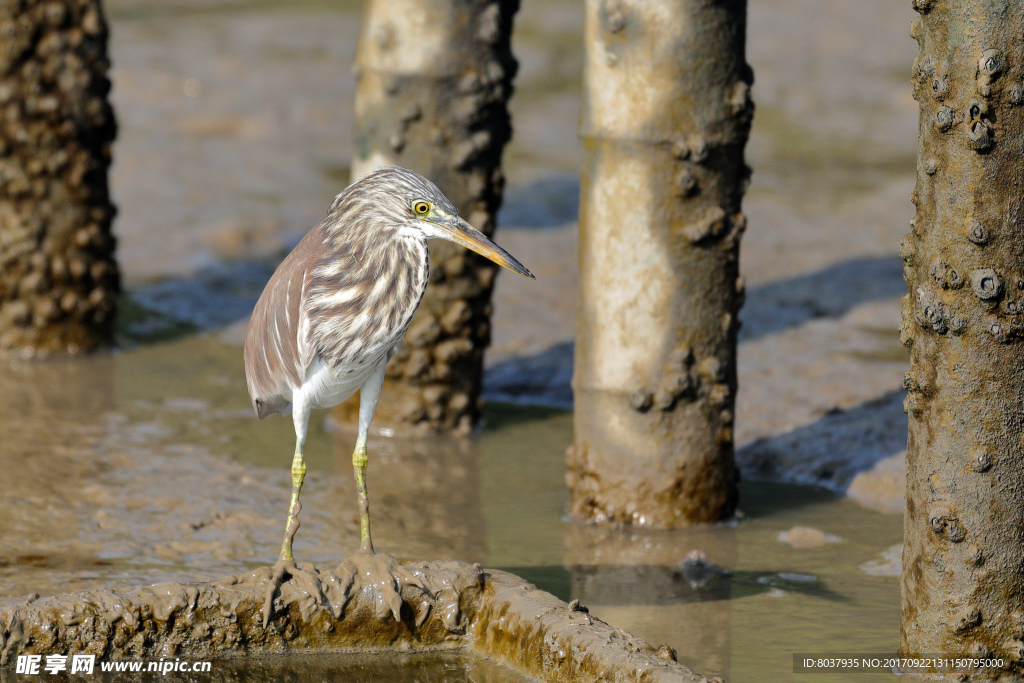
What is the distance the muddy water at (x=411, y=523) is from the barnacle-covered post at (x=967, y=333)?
0.51m

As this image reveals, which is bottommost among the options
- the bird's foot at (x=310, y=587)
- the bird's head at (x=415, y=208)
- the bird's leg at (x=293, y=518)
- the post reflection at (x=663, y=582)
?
the post reflection at (x=663, y=582)

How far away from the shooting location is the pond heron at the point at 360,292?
4.09m

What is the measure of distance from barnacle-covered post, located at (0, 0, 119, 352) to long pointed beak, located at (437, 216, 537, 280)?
3.98 metres

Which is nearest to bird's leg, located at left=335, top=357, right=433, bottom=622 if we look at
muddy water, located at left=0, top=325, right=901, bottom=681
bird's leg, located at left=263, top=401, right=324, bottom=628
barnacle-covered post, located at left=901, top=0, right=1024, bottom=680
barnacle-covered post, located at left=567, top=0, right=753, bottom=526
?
bird's leg, located at left=263, top=401, right=324, bottom=628

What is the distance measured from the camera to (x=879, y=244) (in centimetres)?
941

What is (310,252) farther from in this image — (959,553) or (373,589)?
(959,553)

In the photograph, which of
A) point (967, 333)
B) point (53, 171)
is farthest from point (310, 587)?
point (53, 171)

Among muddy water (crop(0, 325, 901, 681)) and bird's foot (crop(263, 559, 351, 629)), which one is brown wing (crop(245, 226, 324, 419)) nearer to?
bird's foot (crop(263, 559, 351, 629))

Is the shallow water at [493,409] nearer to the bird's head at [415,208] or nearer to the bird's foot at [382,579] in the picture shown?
the bird's foot at [382,579]

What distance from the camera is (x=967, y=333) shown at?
150 inches

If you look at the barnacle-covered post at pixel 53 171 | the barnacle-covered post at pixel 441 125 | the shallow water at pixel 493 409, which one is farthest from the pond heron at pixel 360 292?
the barnacle-covered post at pixel 53 171

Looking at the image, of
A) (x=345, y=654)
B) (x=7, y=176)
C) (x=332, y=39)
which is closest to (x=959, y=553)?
(x=345, y=654)

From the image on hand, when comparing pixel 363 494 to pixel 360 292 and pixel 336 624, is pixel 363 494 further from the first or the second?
pixel 360 292

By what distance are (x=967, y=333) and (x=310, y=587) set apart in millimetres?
2171
